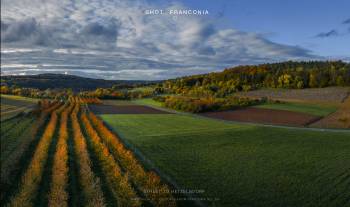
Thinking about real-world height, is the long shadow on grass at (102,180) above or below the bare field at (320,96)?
below

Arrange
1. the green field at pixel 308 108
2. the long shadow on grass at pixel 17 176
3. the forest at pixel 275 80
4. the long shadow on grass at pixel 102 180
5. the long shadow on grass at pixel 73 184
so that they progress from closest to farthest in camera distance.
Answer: the long shadow on grass at pixel 102 180, the long shadow on grass at pixel 73 184, the long shadow on grass at pixel 17 176, the green field at pixel 308 108, the forest at pixel 275 80

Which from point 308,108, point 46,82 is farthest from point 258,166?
point 46,82

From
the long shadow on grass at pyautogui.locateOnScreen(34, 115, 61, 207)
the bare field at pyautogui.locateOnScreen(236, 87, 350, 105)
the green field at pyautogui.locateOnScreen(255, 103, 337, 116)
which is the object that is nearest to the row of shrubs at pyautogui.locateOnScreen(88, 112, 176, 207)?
the long shadow on grass at pyautogui.locateOnScreen(34, 115, 61, 207)

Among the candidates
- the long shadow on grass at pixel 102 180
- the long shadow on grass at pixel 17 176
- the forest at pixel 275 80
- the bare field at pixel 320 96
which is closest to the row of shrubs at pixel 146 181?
the long shadow on grass at pixel 102 180

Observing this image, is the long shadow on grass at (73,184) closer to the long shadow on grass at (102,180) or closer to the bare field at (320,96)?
the long shadow on grass at (102,180)

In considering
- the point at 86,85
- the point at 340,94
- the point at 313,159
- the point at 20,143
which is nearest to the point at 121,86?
the point at 86,85

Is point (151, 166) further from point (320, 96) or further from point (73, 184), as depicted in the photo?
point (320, 96)

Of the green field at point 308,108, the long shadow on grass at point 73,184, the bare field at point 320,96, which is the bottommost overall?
the long shadow on grass at point 73,184

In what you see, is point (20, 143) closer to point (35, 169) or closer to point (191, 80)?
point (35, 169)

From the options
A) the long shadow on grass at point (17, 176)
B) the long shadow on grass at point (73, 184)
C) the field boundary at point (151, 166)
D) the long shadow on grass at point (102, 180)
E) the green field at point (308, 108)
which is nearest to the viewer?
the long shadow on grass at point (102, 180)
